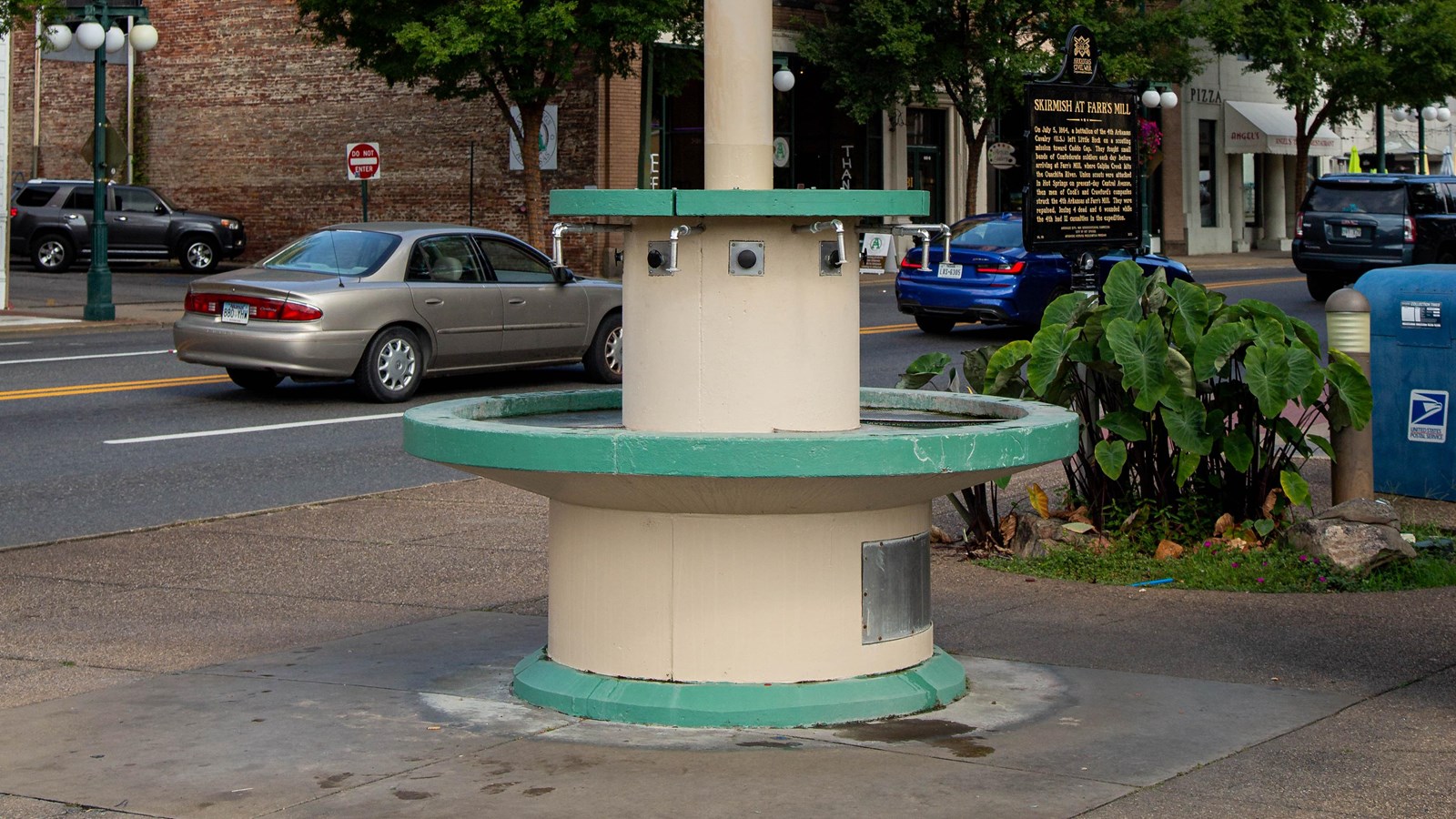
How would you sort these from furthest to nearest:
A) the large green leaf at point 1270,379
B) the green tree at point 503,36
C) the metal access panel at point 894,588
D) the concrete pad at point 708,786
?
1. the green tree at point 503,36
2. the large green leaf at point 1270,379
3. the metal access panel at point 894,588
4. the concrete pad at point 708,786

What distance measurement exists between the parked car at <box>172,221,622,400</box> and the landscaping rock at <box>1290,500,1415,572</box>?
7.55 meters

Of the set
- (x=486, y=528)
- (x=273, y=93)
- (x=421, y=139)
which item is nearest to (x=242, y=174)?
(x=273, y=93)

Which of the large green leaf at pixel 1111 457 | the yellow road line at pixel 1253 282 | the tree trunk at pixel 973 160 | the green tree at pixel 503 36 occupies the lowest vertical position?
the large green leaf at pixel 1111 457

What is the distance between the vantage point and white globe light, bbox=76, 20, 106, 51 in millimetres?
24097

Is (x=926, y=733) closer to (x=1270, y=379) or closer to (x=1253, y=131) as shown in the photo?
(x=1270, y=379)

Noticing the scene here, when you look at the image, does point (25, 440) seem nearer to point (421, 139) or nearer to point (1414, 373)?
point (1414, 373)

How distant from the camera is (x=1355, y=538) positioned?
832 centimetres

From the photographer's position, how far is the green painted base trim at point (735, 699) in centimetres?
568

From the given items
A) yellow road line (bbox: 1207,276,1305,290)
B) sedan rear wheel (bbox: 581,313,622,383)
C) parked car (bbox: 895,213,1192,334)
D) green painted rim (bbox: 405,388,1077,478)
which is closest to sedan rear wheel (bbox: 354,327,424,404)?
sedan rear wheel (bbox: 581,313,622,383)

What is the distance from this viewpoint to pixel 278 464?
40.8ft

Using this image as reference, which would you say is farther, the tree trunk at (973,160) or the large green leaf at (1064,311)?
the tree trunk at (973,160)

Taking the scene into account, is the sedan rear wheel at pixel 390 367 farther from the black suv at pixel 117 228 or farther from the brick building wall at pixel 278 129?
the black suv at pixel 117 228

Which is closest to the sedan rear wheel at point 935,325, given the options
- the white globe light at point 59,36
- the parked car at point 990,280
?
the parked car at point 990,280

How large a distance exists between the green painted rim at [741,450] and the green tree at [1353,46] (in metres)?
38.6
